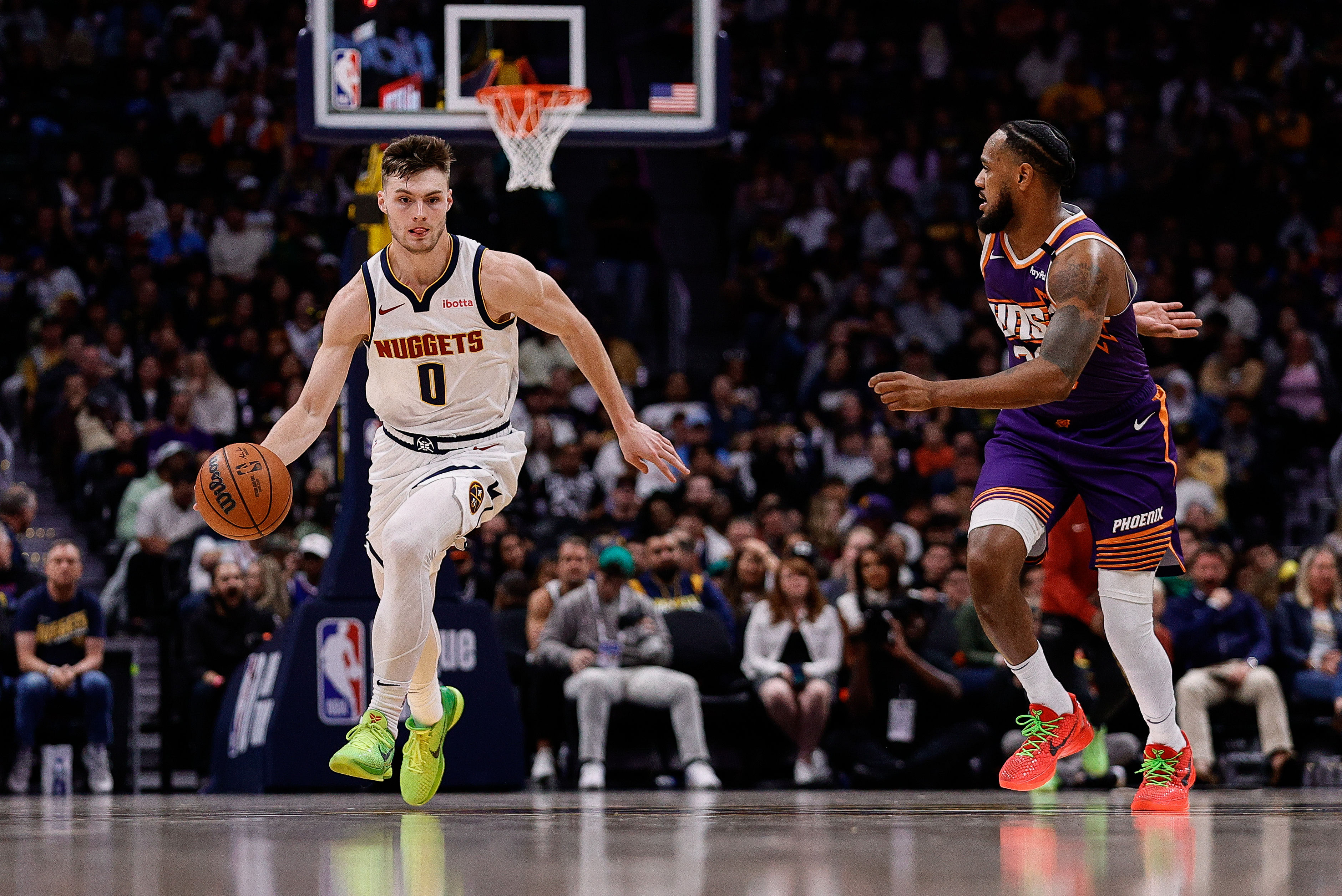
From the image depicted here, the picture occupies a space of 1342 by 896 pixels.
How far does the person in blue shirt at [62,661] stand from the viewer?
11711mm

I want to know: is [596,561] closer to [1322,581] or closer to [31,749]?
[31,749]

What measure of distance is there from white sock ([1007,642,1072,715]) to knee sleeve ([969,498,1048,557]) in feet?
1.58

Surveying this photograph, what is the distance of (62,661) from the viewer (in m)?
11.9

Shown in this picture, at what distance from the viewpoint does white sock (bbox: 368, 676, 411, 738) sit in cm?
673

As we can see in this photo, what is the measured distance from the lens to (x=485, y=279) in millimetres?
6895

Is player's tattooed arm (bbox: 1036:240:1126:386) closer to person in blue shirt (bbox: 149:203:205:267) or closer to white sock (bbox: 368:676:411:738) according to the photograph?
white sock (bbox: 368:676:411:738)

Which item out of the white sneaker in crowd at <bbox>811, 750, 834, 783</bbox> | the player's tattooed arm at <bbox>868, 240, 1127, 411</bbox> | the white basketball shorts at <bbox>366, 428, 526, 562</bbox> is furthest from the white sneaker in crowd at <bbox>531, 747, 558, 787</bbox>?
the player's tattooed arm at <bbox>868, 240, 1127, 411</bbox>

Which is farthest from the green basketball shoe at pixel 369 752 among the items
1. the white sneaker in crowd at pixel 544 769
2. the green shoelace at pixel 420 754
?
the white sneaker in crowd at pixel 544 769

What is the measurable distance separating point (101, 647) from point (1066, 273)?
7962mm

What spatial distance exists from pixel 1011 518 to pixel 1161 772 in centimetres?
118

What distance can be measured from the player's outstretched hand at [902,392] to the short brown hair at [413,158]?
2.05 m

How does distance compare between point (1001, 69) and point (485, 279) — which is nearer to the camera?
point (485, 279)

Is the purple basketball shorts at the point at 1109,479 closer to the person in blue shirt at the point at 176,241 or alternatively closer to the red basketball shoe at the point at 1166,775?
the red basketball shoe at the point at 1166,775

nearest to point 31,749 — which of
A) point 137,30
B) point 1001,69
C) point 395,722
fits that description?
point 395,722
